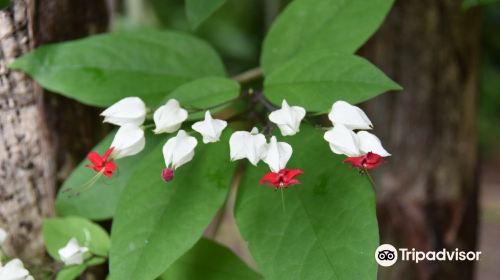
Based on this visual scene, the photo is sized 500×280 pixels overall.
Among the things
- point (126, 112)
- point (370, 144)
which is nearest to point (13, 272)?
point (126, 112)

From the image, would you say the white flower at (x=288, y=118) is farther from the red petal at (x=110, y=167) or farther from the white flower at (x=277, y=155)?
the red petal at (x=110, y=167)

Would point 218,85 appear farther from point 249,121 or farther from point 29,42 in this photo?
point 29,42

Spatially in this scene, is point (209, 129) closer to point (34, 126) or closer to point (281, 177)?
point (281, 177)

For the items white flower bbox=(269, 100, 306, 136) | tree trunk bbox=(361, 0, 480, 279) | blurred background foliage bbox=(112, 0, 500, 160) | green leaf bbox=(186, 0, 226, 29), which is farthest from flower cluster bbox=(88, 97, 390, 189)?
blurred background foliage bbox=(112, 0, 500, 160)

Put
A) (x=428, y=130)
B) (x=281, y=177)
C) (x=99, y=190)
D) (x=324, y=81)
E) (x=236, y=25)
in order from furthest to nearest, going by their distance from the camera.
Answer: (x=236, y=25) → (x=428, y=130) → (x=99, y=190) → (x=324, y=81) → (x=281, y=177)

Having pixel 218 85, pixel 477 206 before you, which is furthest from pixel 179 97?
pixel 477 206

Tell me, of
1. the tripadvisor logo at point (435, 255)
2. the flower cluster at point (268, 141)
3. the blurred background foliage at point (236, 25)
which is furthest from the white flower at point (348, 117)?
the blurred background foliage at point (236, 25)
